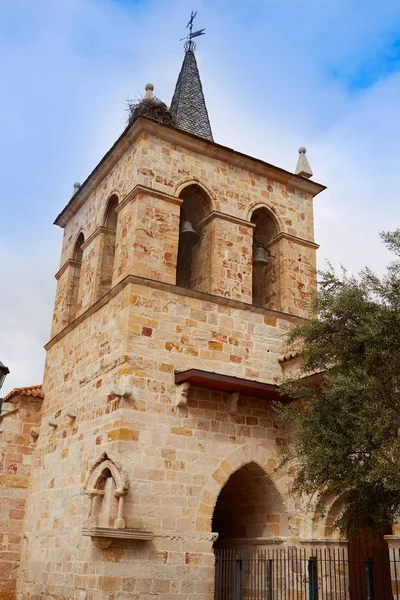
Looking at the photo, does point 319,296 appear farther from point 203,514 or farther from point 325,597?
point 325,597

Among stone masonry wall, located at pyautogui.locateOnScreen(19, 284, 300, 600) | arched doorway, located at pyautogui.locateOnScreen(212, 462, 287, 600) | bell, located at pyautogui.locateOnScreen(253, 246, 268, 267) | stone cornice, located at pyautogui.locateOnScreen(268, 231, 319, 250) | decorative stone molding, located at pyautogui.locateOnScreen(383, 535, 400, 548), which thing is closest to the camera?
decorative stone molding, located at pyautogui.locateOnScreen(383, 535, 400, 548)

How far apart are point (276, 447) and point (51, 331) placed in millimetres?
5832

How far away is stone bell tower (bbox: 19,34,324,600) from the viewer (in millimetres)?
9195

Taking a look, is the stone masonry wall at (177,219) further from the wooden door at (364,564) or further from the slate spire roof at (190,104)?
the wooden door at (364,564)

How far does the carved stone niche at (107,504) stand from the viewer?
860 centimetres

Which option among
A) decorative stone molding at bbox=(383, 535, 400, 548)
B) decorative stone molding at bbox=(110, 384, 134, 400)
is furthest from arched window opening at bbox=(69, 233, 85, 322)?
decorative stone molding at bbox=(383, 535, 400, 548)

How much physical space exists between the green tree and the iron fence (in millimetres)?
1935

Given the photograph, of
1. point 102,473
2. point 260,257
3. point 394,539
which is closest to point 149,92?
point 260,257

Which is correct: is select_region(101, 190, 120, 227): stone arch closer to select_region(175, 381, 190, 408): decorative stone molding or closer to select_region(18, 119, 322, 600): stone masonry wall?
select_region(18, 119, 322, 600): stone masonry wall

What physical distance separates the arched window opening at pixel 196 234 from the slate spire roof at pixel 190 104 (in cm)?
146

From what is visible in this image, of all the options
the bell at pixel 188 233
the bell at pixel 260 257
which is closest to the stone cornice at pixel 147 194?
the bell at pixel 188 233

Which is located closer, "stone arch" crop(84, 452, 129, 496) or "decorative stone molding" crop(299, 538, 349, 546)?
"stone arch" crop(84, 452, 129, 496)

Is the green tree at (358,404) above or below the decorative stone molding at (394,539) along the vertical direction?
above

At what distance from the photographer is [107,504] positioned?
9.03 m
